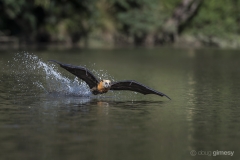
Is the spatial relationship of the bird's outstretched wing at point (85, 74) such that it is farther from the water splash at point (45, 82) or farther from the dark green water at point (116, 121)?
the water splash at point (45, 82)

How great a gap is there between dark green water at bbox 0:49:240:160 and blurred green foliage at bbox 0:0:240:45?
30.0 metres

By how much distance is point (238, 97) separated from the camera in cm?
2064

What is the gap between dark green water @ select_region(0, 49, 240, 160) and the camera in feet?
39.5

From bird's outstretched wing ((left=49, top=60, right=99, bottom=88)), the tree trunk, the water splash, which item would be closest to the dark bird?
bird's outstretched wing ((left=49, top=60, right=99, bottom=88))

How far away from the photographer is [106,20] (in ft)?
219

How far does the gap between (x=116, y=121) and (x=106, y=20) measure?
2043 inches

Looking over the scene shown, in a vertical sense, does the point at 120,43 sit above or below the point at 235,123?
above

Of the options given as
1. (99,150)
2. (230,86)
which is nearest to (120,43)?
(230,86)

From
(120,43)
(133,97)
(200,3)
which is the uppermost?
(200,3)

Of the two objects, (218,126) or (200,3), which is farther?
(200,3)

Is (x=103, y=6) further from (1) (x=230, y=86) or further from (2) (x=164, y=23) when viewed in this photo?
(1) (x=230, y=86)

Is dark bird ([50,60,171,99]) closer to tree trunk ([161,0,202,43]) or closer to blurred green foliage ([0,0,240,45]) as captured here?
blurred green foliage ([0,0,240,45])

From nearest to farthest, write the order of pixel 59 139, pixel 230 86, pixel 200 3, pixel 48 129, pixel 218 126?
pixel 59 139
pixel 48 129
pixel 218 126
pixel 230 86
pixel 200 3

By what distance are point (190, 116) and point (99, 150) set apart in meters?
4.81
